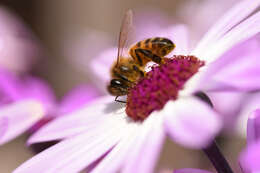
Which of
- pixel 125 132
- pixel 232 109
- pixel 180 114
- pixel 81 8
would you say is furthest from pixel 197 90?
pixel 81 8

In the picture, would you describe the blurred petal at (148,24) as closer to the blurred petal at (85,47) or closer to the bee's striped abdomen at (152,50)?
the blurred petal at (85,47)

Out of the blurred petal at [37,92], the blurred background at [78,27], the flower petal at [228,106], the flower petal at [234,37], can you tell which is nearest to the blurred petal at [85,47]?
the blurred background at [78,27]

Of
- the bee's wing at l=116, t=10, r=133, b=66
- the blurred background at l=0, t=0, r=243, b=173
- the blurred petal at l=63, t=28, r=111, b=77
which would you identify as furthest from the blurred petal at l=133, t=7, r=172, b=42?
the bee's wing at l=116, t=10, r=133, b=66

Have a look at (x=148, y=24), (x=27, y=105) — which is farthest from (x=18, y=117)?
(x=148, y=24)

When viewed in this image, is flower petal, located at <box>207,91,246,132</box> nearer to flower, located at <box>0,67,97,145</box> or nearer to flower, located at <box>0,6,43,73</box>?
flower, located at <box>0,67,97,145</box>

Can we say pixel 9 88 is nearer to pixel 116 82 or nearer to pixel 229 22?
pixel 116 82
